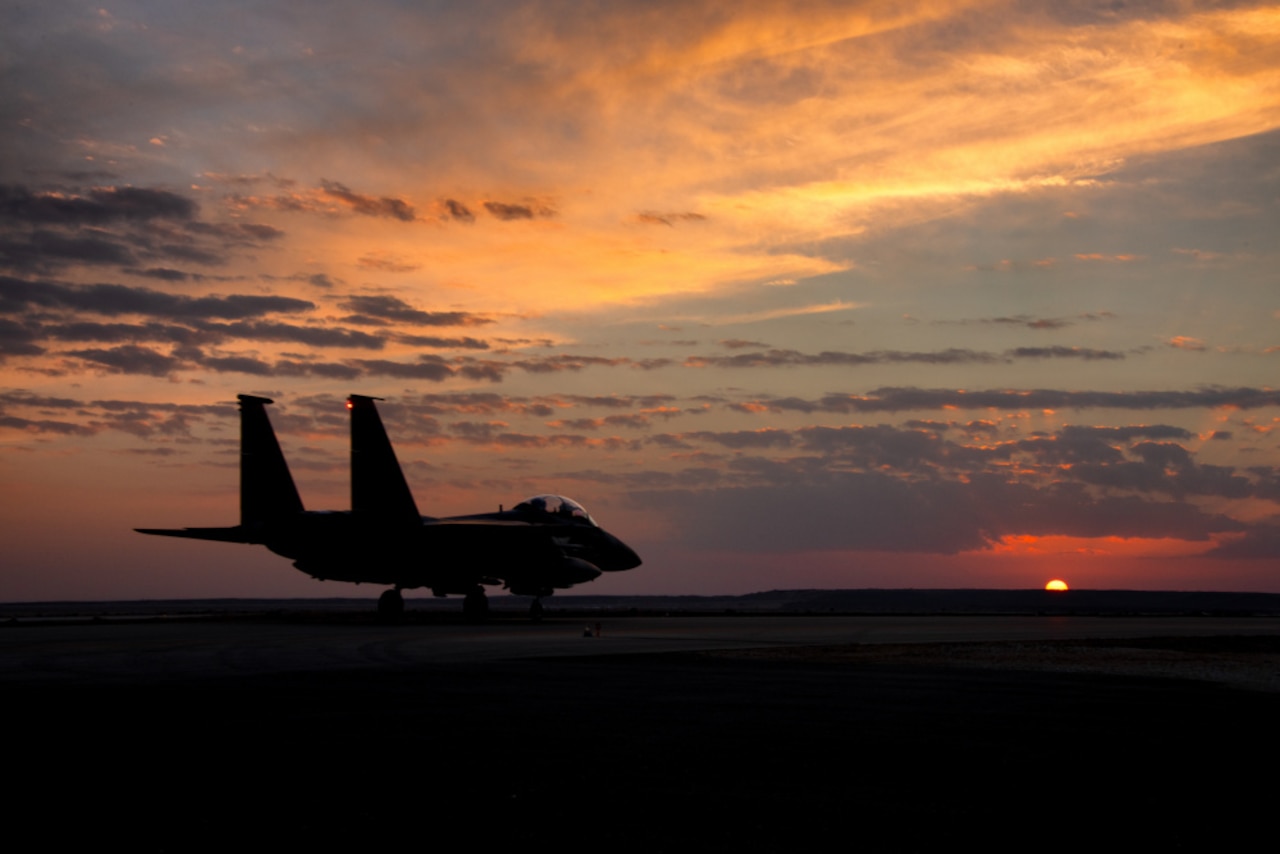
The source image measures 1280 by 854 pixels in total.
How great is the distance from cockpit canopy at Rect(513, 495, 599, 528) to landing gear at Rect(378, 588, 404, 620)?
548 centimetres

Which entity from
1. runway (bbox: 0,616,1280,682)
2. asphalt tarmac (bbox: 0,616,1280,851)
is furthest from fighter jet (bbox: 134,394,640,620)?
asphalt tarmac (bbox: 0,616,1280,851)

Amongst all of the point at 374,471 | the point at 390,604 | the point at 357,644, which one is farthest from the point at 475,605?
the point at 357,644

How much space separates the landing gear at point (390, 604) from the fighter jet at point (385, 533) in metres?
0.04

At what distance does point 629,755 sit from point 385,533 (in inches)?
1256

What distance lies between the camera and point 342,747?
11.0 meters

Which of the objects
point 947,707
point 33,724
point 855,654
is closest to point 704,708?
point 947,707

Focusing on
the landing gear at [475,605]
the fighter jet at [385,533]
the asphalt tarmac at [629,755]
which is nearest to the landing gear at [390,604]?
the fighter jet at [385,533]

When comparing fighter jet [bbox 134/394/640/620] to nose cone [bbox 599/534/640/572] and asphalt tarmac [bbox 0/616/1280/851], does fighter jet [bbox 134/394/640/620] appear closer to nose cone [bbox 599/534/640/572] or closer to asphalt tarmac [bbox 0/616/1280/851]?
nose cone [bbox 599/534/640/572]

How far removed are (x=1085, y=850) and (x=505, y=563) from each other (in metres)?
38.3

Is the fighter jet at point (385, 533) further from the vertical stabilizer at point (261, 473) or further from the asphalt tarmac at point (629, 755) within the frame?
the asphalt tarmac at point (629, 755)

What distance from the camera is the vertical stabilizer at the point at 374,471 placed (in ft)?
137

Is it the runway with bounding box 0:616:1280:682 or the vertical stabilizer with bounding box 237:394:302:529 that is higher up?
the vertical stabilizer with bounding box 237:394:302:529

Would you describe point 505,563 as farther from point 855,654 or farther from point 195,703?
point 195,703

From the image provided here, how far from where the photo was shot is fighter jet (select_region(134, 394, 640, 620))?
41.2 metres
